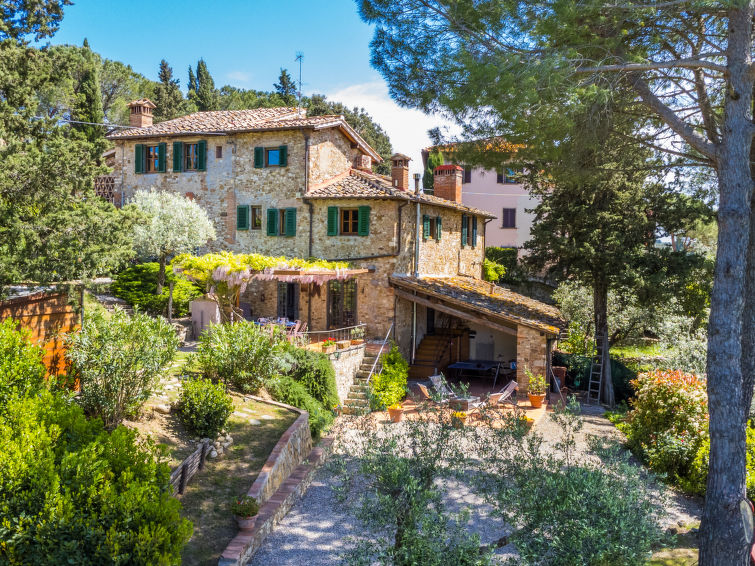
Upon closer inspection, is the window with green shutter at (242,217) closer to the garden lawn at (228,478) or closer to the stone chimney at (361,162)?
the stone chimney at (361,162)

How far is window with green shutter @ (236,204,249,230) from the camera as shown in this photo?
21.7 m

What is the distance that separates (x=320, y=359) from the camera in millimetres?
15016

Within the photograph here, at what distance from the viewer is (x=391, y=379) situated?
17266 mm

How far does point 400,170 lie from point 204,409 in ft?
44.8

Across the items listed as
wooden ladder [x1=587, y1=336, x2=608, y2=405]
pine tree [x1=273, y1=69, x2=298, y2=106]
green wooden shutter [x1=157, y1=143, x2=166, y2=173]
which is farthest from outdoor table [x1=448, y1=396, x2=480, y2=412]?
pine tree [x1=273, y1=69, x2=298, y2=106]

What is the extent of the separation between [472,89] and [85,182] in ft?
21.8

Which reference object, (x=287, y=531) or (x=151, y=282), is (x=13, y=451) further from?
(x=151, y=282)

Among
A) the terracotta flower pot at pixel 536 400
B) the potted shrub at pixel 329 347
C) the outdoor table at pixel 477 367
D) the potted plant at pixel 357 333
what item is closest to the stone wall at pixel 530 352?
the terracotta flower pot at pixel 536 400

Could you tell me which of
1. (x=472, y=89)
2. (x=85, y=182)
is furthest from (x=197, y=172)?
(x=472, y=89)

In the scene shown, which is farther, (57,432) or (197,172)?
(197,172)

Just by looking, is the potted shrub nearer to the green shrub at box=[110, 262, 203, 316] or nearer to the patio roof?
the patio roof

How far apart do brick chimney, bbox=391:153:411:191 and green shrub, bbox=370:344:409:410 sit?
6.44 m

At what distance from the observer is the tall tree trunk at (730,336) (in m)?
8.14

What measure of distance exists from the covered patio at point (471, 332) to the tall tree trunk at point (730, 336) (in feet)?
26.1
